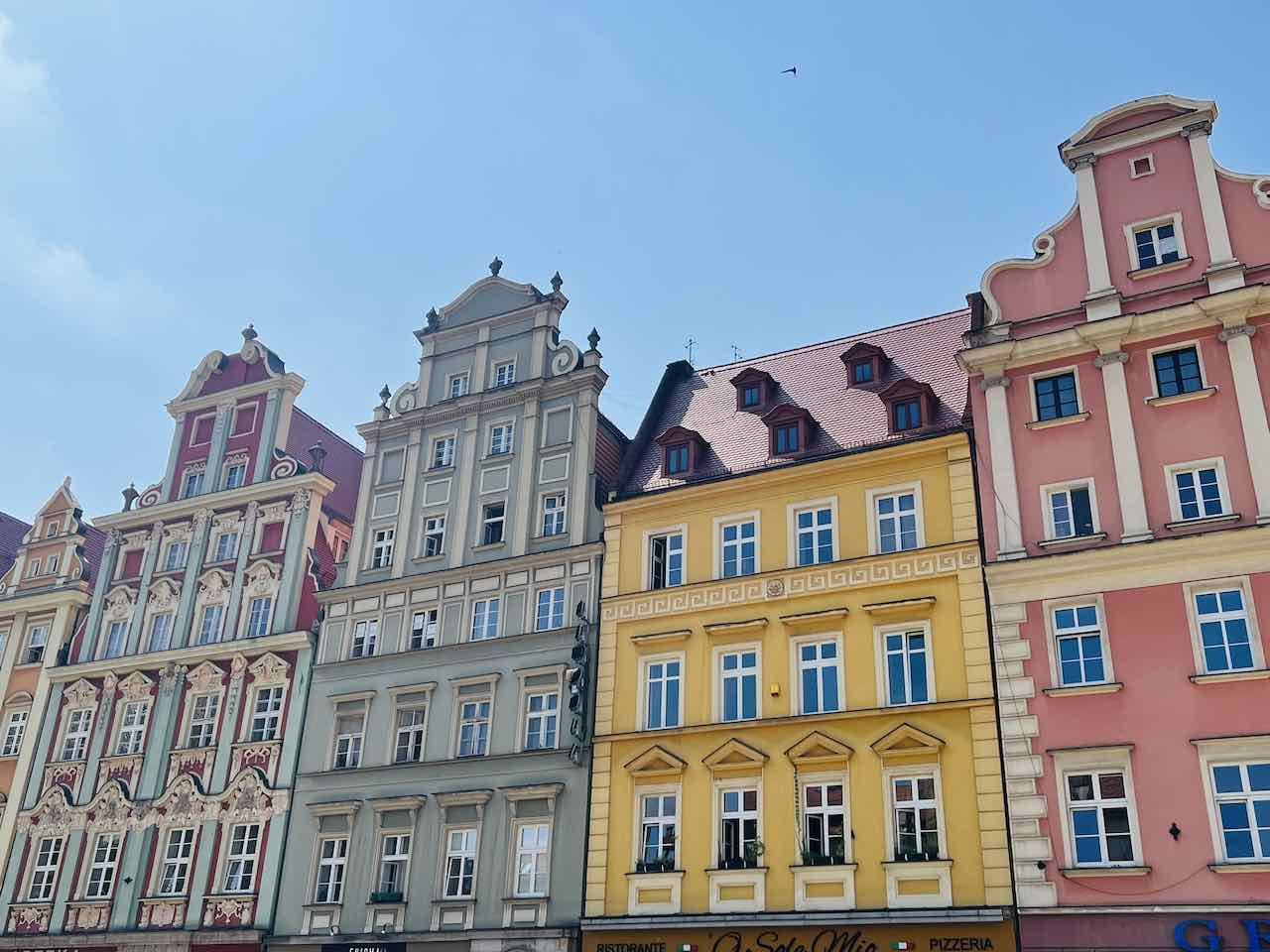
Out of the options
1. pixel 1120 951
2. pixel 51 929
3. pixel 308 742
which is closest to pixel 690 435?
pixel 308 742

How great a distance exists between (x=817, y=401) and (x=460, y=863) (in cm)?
1506

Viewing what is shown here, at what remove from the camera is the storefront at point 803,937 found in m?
24.0

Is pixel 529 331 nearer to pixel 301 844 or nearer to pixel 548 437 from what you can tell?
pixel 548 437

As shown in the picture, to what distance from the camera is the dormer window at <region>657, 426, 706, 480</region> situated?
32.9 meters

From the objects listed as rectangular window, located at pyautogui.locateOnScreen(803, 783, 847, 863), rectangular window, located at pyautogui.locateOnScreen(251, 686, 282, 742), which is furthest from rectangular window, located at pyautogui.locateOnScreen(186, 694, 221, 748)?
rectangular window, located at pyautogui.locateOnScreen(803, 783, 847, 863)

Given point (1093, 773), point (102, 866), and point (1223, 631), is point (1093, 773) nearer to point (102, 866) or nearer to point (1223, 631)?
point (1223, 631)

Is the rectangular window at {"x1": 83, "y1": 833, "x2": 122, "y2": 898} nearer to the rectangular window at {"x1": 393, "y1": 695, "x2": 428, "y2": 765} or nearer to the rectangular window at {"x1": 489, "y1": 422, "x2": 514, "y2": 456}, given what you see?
the rectangular window at {"x1": 393, "y1": 695, "x2": 428, "y2": 765}

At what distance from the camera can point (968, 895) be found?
24359 mm

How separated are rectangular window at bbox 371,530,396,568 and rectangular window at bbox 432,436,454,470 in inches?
94.4

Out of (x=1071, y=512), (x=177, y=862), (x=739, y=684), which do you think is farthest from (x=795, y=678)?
(x=177, y=862)

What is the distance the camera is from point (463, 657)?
1303 inches

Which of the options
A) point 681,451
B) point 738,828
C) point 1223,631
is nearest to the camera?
point 1223,631

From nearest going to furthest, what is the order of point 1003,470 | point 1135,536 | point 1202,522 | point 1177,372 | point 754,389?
point 1202,522 → point 1135,536 → point 1177,372 → point 1003,470 → point 754,389

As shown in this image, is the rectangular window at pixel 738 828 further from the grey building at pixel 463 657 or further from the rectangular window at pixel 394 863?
the rectangular window at pixel 394 863
